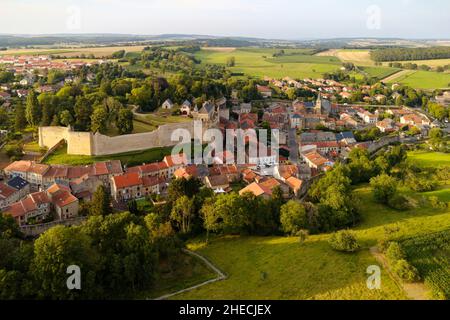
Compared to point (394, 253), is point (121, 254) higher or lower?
higher

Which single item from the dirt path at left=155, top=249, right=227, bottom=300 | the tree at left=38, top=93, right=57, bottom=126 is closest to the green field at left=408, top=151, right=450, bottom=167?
the dirt path at left=155, top=249, right=227, bottom=300

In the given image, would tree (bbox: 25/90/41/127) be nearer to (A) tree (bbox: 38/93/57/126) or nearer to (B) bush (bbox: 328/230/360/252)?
(A) tree (bbox: 38/93/57/126)

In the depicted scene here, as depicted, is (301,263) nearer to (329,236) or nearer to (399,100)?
(329,236)

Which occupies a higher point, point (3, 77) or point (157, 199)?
point (3, 77)

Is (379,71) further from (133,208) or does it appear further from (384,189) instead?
(133,208)

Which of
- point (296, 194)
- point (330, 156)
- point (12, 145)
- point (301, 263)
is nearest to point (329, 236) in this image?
point (301, 263)

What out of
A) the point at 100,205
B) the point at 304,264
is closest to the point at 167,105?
the point at 100,205
